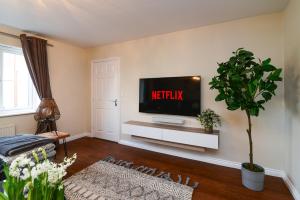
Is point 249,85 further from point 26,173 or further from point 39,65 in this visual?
point 39,65

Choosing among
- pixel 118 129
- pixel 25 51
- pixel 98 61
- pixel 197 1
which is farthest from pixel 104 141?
pixel 197 1

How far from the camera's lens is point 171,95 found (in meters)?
3.08

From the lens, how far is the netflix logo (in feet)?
9.82

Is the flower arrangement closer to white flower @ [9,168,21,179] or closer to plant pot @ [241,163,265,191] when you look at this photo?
white flower @ [9,168,21,179]

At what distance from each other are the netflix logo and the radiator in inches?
104

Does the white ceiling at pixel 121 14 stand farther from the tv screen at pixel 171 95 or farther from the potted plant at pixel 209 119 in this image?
the potted plant at pixel 209 119

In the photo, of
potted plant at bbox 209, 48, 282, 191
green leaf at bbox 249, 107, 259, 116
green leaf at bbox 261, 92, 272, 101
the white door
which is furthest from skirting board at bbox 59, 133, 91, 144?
green leaf at bbox 261, 92, 272, 101

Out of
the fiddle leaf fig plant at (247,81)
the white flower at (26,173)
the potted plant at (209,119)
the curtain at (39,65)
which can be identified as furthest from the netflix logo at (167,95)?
the white flower at (26,173)

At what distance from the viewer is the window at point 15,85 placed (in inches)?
114

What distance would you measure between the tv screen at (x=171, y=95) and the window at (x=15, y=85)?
2.29 metres

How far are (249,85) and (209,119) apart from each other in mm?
855

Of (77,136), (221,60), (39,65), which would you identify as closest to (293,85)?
(221,60)

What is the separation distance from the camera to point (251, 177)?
6.64ft

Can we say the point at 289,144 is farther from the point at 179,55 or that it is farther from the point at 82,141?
the point at 82,141
